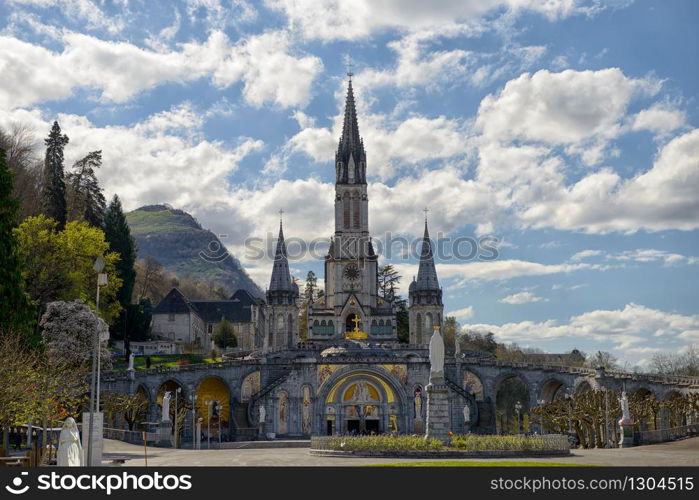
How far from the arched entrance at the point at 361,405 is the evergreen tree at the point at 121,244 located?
2403 centimetres

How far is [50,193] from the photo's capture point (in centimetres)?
7344

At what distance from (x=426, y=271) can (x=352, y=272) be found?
9373 millimetres

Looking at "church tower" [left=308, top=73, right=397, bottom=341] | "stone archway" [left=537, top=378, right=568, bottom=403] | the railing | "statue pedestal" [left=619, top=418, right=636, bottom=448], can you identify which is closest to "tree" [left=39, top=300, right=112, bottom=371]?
"statue pedestal" [left=619, top=418, right=636, bottom=448]

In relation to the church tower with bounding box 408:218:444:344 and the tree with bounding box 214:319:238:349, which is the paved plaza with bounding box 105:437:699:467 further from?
the tree with bounding box 214:319:238:349

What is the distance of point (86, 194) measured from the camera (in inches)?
3307

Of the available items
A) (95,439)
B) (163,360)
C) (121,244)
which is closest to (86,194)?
(121,244)

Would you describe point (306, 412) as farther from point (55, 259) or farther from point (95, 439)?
point (95, 439)

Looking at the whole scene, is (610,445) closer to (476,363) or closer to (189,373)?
(476,363)

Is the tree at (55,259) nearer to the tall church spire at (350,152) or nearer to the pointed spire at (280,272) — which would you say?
the pointed spire at (280,272)

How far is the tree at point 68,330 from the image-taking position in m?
57.3

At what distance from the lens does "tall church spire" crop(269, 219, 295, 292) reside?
9781 cm

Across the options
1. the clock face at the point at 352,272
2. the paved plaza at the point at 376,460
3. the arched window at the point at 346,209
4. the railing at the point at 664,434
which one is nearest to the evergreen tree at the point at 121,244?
the clock face at the point at 352,272
